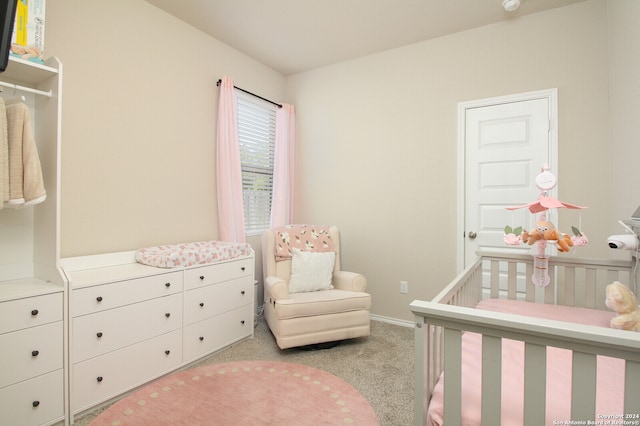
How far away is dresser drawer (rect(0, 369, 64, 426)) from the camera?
143cm

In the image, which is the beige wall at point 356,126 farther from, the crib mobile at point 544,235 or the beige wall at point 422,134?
the crib mobile at point 544,235

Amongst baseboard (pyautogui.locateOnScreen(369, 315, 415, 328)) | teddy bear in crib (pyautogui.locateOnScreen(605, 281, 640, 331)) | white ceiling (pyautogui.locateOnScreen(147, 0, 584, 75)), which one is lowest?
baseboard (pyautogui.locateOnScreen(369, 315, 415, 328))

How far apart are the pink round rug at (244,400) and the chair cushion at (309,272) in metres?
0.68

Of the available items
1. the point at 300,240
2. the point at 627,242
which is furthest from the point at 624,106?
the point at 300,240

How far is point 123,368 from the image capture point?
1.83 metres

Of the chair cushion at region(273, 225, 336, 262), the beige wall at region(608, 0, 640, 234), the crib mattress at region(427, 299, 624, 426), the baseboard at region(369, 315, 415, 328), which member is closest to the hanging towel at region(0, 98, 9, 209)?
the chair cushion at region(273, 225, 336, 262)

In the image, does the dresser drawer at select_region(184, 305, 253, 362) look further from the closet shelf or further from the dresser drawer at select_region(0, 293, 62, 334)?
the closet shelf

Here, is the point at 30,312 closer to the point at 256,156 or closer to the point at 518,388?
the point at 518,388

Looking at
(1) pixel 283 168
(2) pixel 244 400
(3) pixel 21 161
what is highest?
(1) pixel 283 168

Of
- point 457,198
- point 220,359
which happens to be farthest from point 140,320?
point 457,198

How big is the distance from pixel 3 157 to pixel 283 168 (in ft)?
7.35

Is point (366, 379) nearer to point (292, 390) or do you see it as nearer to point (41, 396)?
point (292, 390)

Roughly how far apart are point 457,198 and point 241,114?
2.16m

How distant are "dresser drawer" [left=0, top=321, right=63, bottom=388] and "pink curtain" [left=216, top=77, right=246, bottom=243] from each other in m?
1.42
